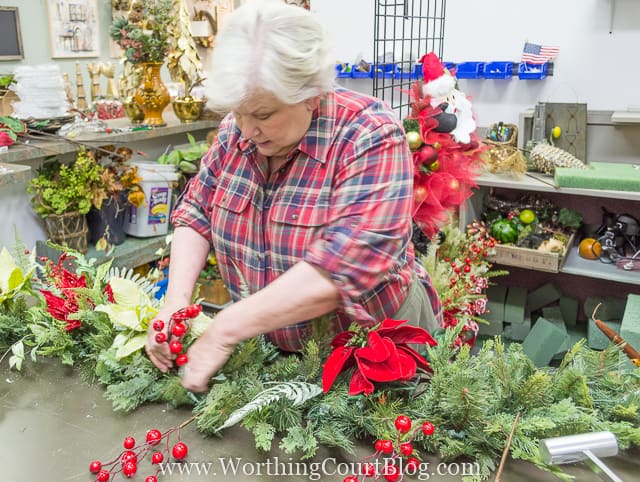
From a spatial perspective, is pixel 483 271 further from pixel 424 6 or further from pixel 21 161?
pixel 21 161

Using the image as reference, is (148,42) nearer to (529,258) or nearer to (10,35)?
(529,258)

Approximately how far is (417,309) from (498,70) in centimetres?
197

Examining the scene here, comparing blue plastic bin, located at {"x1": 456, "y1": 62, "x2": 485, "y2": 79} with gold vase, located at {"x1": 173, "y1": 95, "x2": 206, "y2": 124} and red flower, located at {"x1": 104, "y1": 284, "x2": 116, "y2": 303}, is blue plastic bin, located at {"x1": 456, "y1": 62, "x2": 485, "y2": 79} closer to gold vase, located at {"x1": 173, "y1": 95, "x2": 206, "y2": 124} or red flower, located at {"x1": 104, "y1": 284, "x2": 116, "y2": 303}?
gold vase, located at {"x1": 173, "y1": 95, "x2": 206, "y2": 124}

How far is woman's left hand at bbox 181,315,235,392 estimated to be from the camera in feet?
3.49

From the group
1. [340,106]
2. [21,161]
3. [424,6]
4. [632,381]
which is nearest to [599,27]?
[424,6]

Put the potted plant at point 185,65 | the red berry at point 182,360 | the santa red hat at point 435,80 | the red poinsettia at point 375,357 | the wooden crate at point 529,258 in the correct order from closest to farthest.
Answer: the red poinsettia at point 375,357, the red berry at point 182,360, the santa red hat at point 435,80, the wooden crate at point 529,258, the potted plant at point 185,65

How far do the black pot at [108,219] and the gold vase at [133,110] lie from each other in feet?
1.41

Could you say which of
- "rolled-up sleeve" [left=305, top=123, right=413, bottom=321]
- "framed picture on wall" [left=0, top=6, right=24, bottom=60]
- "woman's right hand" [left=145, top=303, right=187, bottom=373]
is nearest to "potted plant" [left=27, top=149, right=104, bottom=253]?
"woman's right hand" [left=145, top=303, right=187, bottom=373]

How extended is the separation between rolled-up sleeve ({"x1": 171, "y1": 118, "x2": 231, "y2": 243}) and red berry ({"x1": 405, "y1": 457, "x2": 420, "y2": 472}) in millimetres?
743

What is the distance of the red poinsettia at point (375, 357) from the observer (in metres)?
1.00

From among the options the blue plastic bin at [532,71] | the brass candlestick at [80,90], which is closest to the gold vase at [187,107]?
the blue plastic bin at [532,71]

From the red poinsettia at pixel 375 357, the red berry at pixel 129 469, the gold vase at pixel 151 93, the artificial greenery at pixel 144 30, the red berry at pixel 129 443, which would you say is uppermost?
the artificial greenery at pixel 144 30

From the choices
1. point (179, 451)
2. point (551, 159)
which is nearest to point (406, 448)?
point (179, 451)

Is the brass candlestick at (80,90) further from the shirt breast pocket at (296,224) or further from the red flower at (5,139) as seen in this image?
the shirt breast pocket at (296,224)
